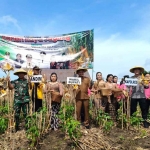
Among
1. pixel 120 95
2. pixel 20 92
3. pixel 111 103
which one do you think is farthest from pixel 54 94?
pixel 120 95

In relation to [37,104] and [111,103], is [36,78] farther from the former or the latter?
[111,103]

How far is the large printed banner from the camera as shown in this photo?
15.4 meters

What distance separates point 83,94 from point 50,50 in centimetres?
977

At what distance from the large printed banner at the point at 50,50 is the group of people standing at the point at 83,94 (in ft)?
27.2

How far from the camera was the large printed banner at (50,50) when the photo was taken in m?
15.4

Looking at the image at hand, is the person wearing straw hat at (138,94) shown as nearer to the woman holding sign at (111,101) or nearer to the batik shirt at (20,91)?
the woman holding sign at (111,101)

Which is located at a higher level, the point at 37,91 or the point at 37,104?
the point at 37,91

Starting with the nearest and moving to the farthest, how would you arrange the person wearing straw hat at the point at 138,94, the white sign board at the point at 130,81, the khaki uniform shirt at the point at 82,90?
1. the white sign board at the point at 130,81
2. the khaki uniform shirt at the point at 82,90
3. the person wearing straw hat at the point at 138,94

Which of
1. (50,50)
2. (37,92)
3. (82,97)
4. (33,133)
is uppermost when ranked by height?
(50,50)

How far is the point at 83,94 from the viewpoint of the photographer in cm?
638

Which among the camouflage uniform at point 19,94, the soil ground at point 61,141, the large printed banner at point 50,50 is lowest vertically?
the soil ground at point 61,141

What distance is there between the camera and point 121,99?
698 centimetres

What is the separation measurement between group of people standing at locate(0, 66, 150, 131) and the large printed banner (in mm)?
8286

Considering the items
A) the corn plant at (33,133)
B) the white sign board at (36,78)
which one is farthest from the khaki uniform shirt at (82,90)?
the corn plant at (33,133)
